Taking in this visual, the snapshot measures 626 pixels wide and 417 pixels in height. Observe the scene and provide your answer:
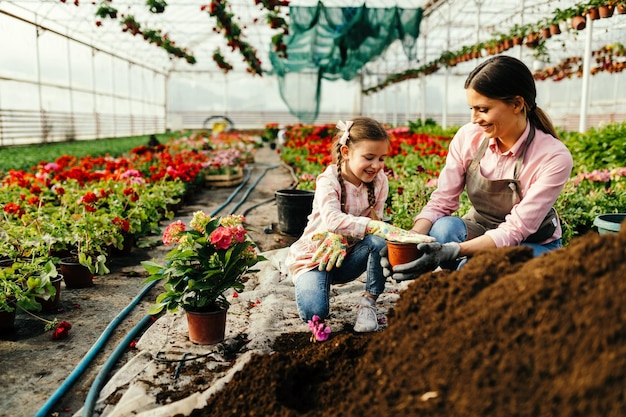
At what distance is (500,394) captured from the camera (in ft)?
3.71

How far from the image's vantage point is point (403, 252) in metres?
2.10

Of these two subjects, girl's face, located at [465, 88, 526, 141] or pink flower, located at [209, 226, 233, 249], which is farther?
pink flower, located at [209, 226, 233, 249]

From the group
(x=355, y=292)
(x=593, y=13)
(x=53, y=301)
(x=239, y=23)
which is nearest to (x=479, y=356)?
(x=355, y=292)

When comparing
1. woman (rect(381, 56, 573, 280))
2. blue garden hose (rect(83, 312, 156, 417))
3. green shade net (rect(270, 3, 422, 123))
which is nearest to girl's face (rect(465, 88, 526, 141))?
woman (rect(381, 56, 573, 280))

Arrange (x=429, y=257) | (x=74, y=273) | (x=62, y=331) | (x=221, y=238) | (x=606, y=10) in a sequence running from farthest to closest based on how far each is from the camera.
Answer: (x=606, y=10), (x=74, y=273), (x=62, y=331), (x=221, y=238), (x=429, y=257)

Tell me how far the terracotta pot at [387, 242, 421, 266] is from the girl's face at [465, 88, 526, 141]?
63 centimetres

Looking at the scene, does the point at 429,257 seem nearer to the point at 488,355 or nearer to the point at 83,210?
the point at 488,355

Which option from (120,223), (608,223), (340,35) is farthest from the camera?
(340,35)

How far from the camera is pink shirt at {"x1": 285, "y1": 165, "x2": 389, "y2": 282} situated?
7.78 feet

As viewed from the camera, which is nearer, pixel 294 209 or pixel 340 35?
pixel 294 209

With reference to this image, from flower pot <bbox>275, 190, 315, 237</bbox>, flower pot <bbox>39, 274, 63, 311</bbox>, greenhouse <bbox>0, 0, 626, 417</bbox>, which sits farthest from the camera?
flower pot <bbox>275, 190, 315, 237</bbox>

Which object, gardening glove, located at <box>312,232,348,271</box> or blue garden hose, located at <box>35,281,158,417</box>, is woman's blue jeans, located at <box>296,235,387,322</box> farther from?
blue garden hose, located at <box>35,281,158,417</box>

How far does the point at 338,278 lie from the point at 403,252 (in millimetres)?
671

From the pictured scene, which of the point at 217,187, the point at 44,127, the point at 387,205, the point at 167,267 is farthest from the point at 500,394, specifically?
the point at 44,127
